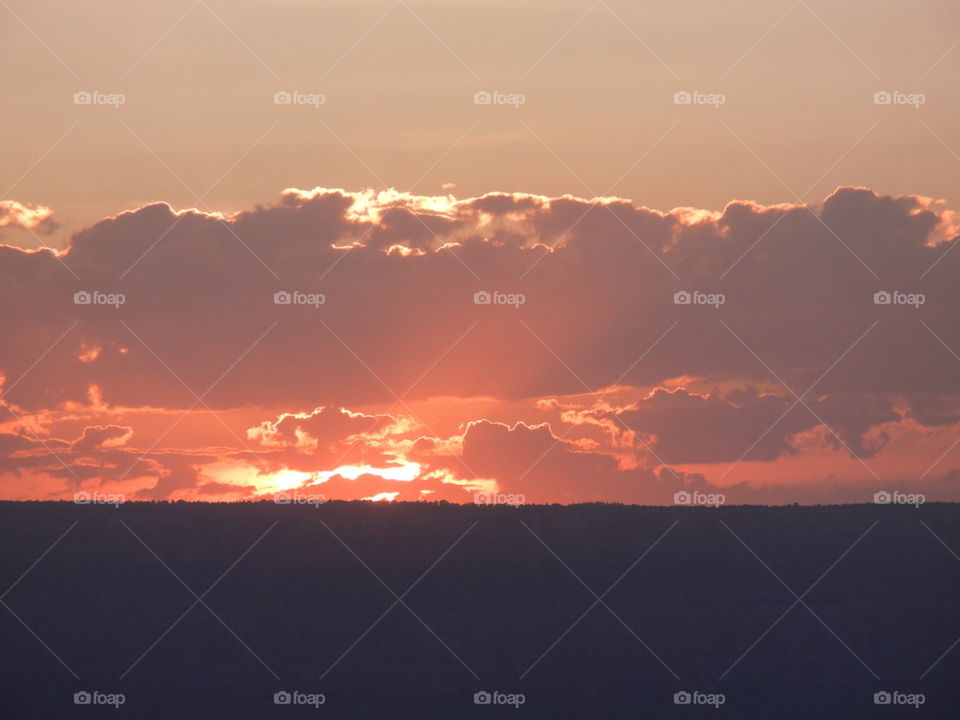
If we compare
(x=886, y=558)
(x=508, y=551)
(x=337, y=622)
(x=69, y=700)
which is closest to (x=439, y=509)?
(x=508, y=551)

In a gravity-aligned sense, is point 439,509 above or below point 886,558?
above

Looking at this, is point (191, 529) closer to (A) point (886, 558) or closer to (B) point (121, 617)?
(B) point (121, 617)

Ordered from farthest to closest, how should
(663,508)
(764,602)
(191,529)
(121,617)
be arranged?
(663,508) < (191,529) < (764,602) < (121,617)

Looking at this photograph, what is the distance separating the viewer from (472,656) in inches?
1950

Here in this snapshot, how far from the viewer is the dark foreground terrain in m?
45.2

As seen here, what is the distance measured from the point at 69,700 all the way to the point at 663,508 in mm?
38086

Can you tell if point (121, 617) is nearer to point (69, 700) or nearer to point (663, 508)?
point (69, 700)

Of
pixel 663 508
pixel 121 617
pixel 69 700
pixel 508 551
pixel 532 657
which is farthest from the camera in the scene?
pixel 663 508

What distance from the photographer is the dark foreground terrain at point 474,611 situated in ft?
148

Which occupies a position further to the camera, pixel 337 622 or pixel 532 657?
pixel 337 622

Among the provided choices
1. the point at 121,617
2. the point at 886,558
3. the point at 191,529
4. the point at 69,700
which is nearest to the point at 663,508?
the point at 886,558

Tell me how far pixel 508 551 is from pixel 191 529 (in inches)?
694

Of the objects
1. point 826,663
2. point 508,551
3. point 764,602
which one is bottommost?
point 826,663

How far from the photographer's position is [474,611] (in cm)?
5488
